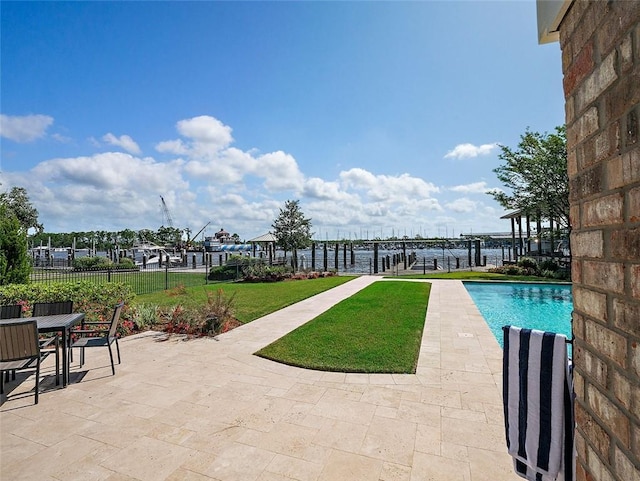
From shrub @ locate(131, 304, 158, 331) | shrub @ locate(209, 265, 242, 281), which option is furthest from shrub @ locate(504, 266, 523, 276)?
shrub @ locate(131, 304, 158, 331)

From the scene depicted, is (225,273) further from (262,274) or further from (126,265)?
(126,265)

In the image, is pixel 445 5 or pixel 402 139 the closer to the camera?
pixel 445 5

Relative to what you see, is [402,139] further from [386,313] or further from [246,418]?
[246,418]

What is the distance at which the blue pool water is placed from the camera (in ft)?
31.7

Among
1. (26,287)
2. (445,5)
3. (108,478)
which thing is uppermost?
(445,5)

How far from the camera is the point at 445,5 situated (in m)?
6.39

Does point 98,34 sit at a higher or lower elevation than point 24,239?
higher

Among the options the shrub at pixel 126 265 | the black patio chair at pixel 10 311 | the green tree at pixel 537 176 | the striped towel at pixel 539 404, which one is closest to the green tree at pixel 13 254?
the black patio chair at pixel 10 311

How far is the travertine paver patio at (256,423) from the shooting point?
9.41ft

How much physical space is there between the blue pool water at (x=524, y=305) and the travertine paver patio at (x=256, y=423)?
415cm

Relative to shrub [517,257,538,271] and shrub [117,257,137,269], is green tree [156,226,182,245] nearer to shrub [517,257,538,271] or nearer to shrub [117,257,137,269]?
shrub [117,257,137,269]

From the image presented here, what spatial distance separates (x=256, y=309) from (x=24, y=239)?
22.8ft

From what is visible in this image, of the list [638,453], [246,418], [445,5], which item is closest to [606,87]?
[638,453]

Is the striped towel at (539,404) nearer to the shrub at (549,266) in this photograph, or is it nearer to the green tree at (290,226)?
the green tree at (290,226)
